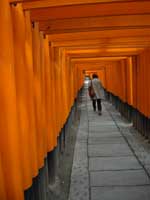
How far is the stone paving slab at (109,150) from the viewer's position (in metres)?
8.88

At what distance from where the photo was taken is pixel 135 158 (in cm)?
827

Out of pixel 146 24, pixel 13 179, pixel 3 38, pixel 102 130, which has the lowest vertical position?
pixel 102 130

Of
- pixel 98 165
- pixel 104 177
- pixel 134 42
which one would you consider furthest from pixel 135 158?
pixel 134 42

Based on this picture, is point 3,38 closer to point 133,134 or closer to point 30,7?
point 30,7

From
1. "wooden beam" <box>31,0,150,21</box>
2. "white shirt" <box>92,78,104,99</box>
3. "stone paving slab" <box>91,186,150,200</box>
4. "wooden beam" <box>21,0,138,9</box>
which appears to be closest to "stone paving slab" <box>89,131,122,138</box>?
A: "stone paving slab" <box>91,186,150,200</box>

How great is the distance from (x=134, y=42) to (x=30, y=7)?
4889mm

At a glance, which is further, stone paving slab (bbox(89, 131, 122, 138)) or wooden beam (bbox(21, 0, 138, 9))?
stone paving slab (bbox(89, 131, 122, 138))

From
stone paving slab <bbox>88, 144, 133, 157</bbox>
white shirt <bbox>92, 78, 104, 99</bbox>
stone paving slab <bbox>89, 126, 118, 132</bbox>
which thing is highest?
white shirt <bbox>92, 78, 104, 99</bbox>

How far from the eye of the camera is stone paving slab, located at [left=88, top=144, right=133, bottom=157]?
8883mm

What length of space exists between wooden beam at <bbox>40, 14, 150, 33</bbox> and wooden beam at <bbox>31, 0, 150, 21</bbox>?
71 cm

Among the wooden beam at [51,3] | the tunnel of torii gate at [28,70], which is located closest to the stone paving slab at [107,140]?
the tunnel of torii gate at [28,70]

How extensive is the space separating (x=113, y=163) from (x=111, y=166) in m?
0.26

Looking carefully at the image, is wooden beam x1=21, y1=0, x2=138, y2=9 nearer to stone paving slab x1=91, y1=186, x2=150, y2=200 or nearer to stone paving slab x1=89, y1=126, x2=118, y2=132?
stone paving slab x1=91, y1=186, x2=150, y2=200

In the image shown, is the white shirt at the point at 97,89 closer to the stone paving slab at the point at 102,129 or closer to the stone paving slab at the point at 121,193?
the stone paving slab at the point at 102,129
